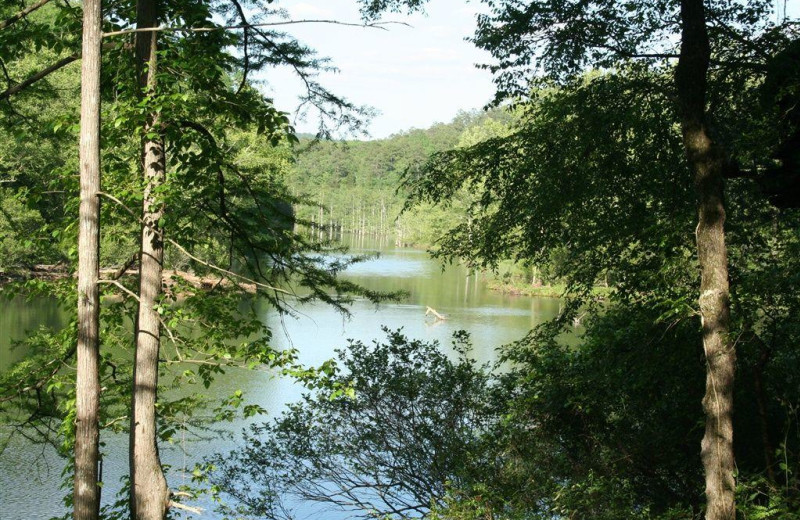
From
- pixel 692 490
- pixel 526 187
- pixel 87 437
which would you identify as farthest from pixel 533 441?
pixel 87 437

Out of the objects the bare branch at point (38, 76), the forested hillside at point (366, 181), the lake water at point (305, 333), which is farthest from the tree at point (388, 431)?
the forested hillside at point (366, 181)

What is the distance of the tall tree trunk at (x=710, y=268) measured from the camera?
4.24 metres

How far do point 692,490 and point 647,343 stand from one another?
1.21 metres

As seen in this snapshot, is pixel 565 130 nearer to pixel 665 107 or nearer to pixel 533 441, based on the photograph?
pixel 665 107

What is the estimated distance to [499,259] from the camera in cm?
769

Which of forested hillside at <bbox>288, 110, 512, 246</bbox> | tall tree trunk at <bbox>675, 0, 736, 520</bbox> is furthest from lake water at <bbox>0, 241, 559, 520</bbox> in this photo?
forested hillside at <bbox>288, 110, 512, 246</bbox>

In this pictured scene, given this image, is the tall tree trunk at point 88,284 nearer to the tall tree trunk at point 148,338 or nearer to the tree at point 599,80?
the tall tree trunk at point 148,338

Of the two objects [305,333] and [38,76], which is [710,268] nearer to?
[38,76]

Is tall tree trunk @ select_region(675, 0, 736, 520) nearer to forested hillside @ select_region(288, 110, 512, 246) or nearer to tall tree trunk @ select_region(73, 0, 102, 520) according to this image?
tall tree trunk @ select_region(73, 0, 102, 520)

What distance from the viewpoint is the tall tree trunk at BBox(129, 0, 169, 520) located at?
16.6 ft

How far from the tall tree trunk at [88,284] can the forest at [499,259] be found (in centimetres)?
1

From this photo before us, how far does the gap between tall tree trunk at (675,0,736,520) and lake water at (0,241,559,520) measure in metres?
2.89

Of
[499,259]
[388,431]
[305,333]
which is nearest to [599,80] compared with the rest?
[499,259]

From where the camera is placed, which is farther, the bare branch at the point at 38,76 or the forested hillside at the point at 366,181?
the forested hillside at the point at 366,181
